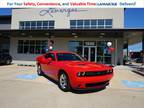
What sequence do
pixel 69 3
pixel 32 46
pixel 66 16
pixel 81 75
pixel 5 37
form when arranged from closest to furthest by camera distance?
pixel 81 75 < pixel 69 3 < pixel 32 46 < pixel 66 16 < pixel 5 37

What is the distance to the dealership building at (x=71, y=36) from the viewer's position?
23688mm

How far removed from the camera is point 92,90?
295 inches

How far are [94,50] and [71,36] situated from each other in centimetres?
341

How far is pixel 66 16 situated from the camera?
87.8 feet

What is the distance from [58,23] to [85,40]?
197 inches

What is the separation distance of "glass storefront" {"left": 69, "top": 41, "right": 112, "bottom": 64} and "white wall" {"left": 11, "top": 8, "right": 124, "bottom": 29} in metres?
3.27

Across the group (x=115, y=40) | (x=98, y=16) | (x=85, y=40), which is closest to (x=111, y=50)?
(x=115, y=40)

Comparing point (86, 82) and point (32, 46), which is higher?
point (32, 46)

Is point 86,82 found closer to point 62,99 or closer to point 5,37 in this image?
point 62,99

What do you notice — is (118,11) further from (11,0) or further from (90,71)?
(90,71)

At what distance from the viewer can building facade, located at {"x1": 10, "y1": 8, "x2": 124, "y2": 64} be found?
941 inches

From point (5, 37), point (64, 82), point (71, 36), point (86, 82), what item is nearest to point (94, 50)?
point (71, 36)

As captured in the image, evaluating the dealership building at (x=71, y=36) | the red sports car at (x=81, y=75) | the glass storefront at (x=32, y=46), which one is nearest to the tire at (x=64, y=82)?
the red sports car at (x=81, y=75)

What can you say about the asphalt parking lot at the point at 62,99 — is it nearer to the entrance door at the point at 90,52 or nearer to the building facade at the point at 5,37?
the entrance door at the point at 90,52
